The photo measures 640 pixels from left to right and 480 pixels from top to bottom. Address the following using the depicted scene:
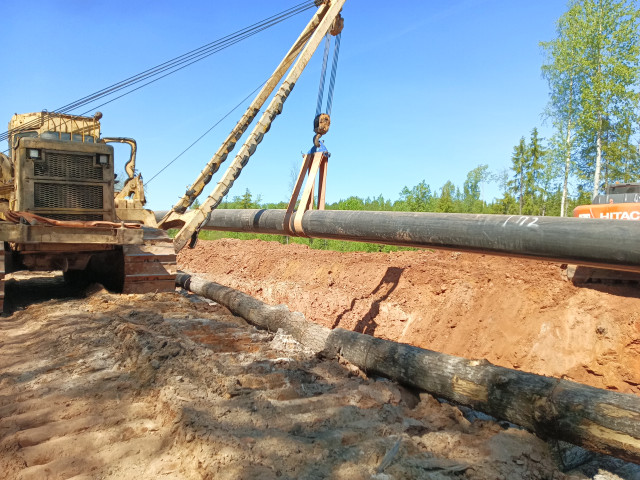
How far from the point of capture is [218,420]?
3047mm

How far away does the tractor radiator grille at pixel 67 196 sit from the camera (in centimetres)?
748

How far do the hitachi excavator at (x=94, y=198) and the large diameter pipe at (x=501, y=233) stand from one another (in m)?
1.08

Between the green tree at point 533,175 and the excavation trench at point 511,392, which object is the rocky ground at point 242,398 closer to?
the excavation trench at point 511,392

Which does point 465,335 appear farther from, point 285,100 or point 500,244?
→ point 285,100

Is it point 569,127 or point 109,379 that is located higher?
point 569,127

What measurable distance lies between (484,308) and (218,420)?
6.08 metres

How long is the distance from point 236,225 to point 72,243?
3.38 meters

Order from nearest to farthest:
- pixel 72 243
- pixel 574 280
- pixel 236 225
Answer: pixel 72 243, pixel 574 280, pixel 236 225

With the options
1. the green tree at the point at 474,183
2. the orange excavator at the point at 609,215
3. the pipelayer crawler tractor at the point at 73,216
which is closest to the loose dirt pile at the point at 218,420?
the pipelayer crawler tractor at the point at 73,216

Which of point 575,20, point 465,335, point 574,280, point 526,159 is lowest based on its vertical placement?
point 465,335

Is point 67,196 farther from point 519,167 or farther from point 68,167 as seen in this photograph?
point 519,167

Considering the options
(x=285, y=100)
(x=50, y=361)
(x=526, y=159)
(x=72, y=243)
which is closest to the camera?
(x=50, y=361)

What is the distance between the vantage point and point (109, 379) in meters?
3.74

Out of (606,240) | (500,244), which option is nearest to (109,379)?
(500,244)
